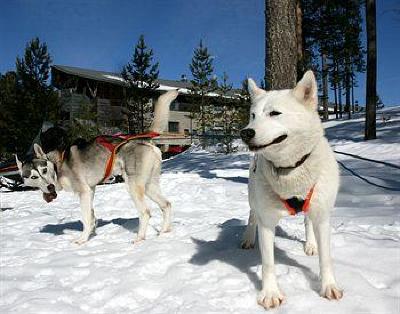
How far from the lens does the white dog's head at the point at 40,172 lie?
5.25 metres

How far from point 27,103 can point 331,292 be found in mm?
25221

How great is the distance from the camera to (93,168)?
5.35 m

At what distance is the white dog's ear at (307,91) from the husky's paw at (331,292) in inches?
50.1

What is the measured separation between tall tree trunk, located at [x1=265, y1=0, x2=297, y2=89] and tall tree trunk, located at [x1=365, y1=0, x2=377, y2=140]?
22.5 feet

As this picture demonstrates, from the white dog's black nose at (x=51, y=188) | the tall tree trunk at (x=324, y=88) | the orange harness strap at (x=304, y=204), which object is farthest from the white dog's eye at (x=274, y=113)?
the tall tree trunk at (x=324, y=88)

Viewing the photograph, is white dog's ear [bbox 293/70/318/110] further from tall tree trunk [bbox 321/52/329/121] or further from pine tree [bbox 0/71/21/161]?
tall tree trunk [bbox 321/52/329/121]

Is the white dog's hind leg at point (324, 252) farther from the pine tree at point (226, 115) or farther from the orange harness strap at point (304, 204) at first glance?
the pine tree at point (226, 115)

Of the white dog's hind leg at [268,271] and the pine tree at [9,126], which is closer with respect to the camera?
the white dog's hind leg at [268,271]

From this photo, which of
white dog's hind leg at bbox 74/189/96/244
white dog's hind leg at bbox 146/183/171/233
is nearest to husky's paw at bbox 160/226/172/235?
white dog's hind leg at bbox 146/183/171/233

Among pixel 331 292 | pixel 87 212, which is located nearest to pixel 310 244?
pixel 331 292

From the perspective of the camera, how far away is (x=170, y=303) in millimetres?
2842

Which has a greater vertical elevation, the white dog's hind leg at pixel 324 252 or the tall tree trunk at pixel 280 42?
the tall tree trunk at pixel 280 42

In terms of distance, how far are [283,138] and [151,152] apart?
9.74 ft

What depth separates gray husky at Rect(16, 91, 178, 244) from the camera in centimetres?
513
